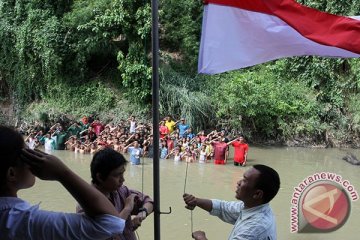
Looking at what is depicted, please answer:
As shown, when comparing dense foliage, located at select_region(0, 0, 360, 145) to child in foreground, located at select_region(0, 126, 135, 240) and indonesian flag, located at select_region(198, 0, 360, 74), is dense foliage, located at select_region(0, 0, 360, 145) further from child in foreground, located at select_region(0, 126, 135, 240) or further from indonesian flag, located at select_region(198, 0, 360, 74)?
child in foreground, located at select_region(0, 126, 135, 240)

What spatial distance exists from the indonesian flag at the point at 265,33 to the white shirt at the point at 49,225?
170cm

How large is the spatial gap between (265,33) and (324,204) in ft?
5.69

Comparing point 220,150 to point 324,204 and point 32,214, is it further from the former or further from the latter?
point 32,214

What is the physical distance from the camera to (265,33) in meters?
2.83

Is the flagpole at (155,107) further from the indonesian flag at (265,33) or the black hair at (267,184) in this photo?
the indonesian flag at (265,33)

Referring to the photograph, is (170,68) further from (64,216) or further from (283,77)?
(64,216)

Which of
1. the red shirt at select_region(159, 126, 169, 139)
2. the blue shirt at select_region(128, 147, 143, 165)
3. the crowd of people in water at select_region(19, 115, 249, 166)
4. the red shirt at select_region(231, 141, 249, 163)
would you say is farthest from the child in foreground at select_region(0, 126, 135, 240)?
the red shirt at select_region(159, 126, 169, 139)

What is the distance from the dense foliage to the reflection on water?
1464mm

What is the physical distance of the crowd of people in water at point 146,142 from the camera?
37.3 feet

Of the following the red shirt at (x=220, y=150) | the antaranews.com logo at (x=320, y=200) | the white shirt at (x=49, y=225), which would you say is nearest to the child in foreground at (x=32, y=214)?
the white shirt at (x=49, y=225)

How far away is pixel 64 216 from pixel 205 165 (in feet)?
33.6

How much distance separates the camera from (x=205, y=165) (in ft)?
37.2

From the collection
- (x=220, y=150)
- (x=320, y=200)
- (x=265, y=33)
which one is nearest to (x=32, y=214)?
(x=265, y=33)

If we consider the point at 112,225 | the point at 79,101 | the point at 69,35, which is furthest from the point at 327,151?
the point at 112,225
